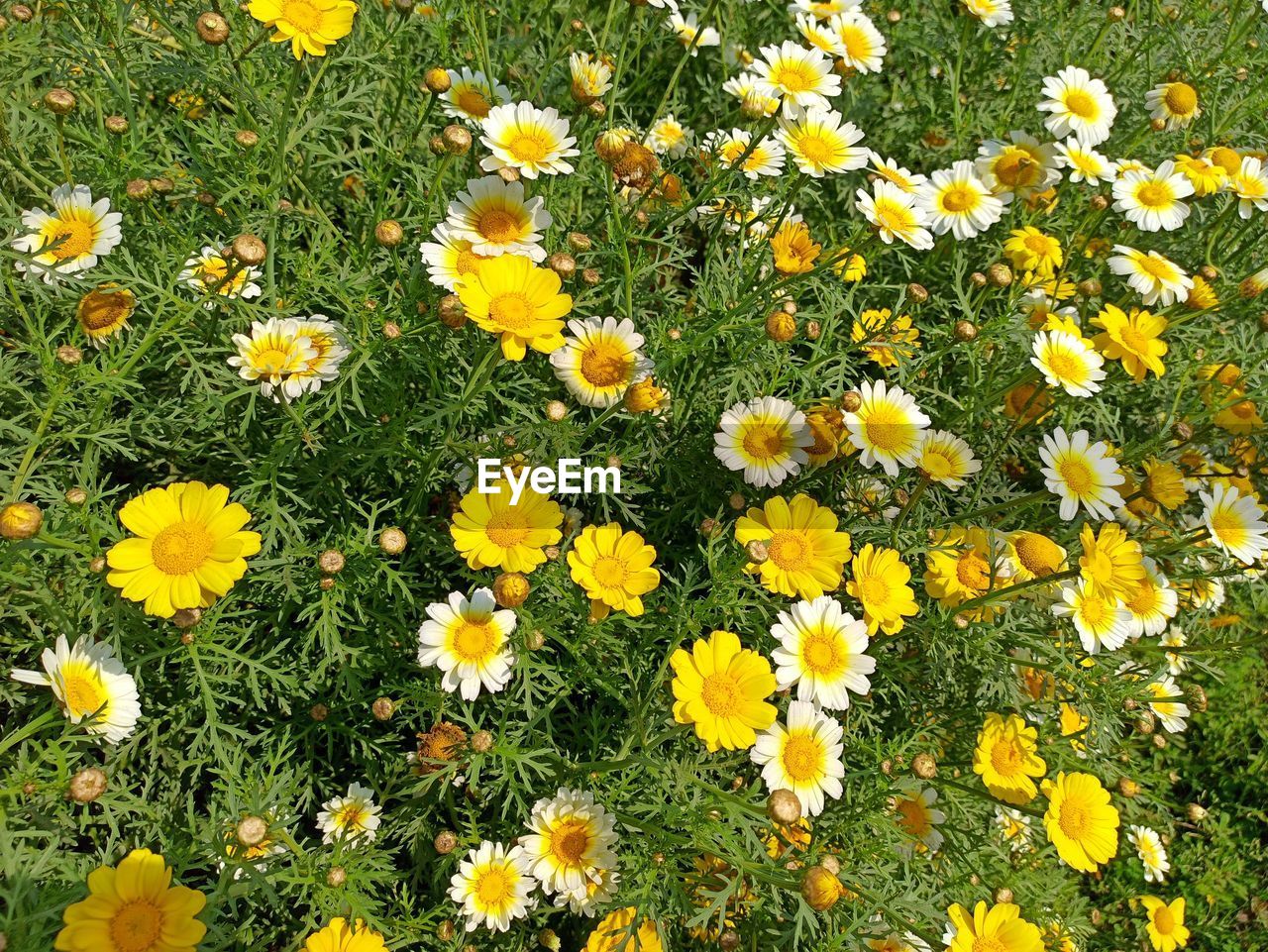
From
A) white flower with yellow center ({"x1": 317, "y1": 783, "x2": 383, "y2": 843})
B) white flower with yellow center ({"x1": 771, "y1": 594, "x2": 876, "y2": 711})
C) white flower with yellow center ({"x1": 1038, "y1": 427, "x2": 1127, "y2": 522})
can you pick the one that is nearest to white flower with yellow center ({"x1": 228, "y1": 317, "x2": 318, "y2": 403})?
white flower with yellow center ({"x1": 317, "y1": 783, "x2": 383, "y2": 843})

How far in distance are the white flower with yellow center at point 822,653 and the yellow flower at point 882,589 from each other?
0.12 m

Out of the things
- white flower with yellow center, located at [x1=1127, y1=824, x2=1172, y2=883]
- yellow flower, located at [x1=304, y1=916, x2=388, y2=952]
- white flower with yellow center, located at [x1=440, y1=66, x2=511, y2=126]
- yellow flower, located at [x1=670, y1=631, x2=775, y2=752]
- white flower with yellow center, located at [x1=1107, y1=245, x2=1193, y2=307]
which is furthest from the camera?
white flower with yellow center, located at [x1=1127, y1=824, x2=1172, y2=883]

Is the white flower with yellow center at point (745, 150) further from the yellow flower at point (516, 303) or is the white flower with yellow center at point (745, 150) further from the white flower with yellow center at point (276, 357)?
the white flower with yellow center at point (276, 357)

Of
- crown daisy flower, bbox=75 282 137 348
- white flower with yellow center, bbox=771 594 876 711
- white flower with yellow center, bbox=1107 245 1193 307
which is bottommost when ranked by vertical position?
white flower with yellow center, bbox=771 594 876 711

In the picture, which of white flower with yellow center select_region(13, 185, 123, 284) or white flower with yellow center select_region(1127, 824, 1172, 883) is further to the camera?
white flower with yellow center select_region(1127, 824, 1172, 883)

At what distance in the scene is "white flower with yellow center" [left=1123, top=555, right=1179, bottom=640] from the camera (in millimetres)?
2492

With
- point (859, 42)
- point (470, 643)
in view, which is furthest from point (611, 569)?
point (859, 42)

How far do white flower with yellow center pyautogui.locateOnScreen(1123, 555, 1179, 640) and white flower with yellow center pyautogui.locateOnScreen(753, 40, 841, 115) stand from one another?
1.74 metres

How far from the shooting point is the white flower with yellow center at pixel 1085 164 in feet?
10.3

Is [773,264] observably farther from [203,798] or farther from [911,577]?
[203,798]

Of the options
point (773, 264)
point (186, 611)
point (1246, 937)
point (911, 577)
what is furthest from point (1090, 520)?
point (186, 611)

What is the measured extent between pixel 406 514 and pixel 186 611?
23.4 inches

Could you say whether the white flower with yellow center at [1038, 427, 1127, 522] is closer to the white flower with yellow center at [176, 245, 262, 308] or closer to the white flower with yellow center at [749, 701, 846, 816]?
the white flower with yellow center at [749, 701, 846, 816]

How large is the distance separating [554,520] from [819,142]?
4.85 ft
